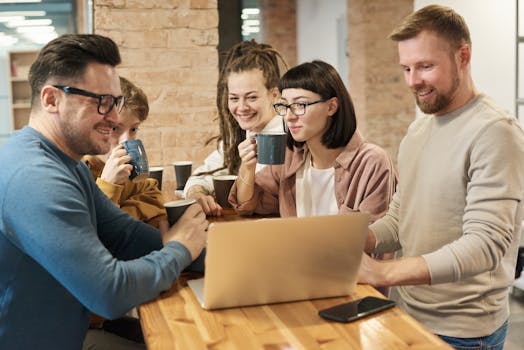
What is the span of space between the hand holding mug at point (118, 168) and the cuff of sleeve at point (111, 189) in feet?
0.05

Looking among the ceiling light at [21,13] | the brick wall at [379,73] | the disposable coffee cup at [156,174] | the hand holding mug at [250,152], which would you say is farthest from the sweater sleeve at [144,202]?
the ceiling light at [21,13]

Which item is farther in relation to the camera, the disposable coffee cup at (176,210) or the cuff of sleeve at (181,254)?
the disposable coffee cup at (176,210)

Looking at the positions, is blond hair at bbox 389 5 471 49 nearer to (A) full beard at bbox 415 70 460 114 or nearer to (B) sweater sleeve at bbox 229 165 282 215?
(A) full beard at bbox 415 70 460 114

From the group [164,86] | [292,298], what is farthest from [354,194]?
[164,86]

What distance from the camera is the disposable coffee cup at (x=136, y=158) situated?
193cm

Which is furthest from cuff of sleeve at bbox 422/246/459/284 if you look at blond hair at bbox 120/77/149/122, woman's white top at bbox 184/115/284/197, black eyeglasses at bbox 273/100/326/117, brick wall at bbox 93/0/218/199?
brick wall at bbox 93/0/218/199

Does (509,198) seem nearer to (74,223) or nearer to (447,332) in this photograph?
(447,332)

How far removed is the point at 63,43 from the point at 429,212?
1051mm

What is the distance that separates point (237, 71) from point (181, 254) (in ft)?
4.11

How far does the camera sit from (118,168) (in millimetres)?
1920

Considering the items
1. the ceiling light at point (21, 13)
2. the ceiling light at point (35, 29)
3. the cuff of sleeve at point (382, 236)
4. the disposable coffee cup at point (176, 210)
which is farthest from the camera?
the ceiling light at point (35, 29)

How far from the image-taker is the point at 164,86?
3654 millimetres

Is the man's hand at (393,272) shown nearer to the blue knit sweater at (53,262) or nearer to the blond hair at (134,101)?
the blue knit sweater at (53,262)

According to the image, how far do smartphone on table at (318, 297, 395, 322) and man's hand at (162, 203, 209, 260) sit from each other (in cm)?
40
